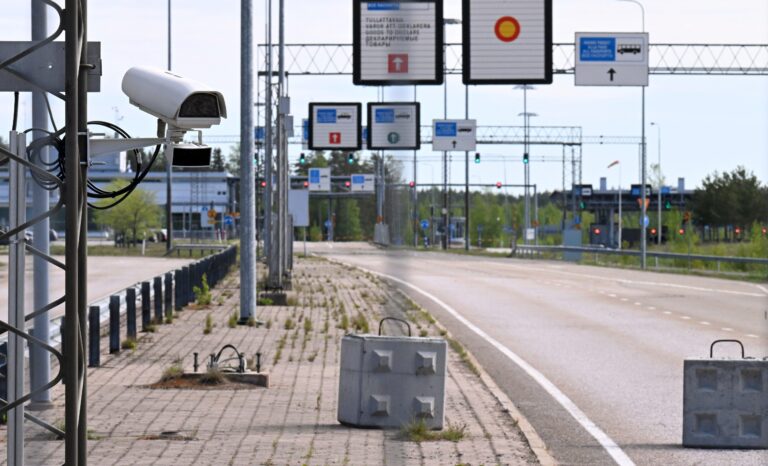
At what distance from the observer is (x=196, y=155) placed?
7.86 meters

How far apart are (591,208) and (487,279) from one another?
9400 cm

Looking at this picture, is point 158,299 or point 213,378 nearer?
point 213,378

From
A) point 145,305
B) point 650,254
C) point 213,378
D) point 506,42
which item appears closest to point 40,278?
point 213,378

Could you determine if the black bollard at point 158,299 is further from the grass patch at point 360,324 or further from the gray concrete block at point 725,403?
the gray concrete block at point 725,403

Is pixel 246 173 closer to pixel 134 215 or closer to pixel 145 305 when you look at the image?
pixel 145 305

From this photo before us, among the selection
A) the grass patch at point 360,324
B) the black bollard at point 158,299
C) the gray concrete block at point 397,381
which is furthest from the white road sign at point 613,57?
the gray concrete block at point 397,381

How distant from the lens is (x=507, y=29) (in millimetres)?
22094

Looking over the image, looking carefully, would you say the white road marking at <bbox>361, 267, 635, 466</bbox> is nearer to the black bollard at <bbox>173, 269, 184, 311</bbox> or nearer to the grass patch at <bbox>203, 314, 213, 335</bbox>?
the grass patch at <bbox>203, 314, 213, 335</bbox>

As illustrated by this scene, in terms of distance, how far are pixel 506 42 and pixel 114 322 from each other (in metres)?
7.70

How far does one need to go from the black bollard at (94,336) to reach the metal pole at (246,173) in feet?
22.9

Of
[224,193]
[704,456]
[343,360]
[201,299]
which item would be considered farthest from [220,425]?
[224,193]

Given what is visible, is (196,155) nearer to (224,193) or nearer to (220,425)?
(220,425)

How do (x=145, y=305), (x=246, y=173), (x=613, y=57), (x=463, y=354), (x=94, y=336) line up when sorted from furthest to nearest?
(x=613, y=57) → (x=246, y=173) → (x=145, y=305) → (x=463, y=354) → (x=94, y=336)

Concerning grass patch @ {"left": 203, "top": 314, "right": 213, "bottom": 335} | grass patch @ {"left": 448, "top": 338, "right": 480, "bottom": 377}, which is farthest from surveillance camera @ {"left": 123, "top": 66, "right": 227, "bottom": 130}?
grass patch @ {"left": 203, "top": 314, "right": 213, "bottom": 335}
